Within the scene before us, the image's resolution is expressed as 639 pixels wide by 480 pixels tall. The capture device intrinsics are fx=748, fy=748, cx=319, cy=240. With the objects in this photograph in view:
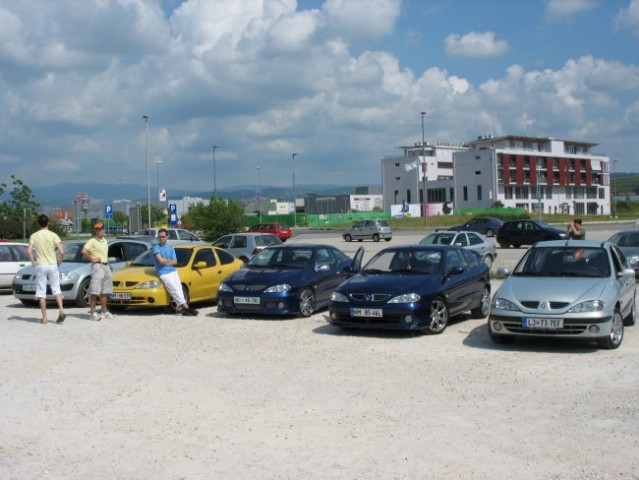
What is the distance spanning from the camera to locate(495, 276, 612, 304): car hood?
33.0ft

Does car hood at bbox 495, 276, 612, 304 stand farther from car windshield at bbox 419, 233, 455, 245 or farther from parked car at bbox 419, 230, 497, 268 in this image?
car windshield at bbox 419, 233, 455, 245

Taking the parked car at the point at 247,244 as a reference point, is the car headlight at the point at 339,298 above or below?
below

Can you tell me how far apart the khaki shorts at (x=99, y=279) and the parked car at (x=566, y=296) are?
746cm

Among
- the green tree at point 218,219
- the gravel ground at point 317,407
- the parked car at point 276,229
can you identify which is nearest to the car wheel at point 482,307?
the gravel ground at point 317,407

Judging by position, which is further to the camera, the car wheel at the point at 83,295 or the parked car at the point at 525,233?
the parked car at the point at 525,233

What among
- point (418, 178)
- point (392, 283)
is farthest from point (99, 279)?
point (418, 178)

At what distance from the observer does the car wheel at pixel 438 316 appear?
11668mm

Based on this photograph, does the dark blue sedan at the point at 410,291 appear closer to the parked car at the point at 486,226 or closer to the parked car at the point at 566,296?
the parked car at the point at 566,296

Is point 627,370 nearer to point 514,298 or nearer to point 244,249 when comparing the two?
point 514,298

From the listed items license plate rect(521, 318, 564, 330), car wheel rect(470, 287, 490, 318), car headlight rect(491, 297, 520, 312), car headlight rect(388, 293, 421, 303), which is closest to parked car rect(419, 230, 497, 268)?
car wheel rect(470, 287, 490, 318)

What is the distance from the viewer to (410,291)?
1155 cm

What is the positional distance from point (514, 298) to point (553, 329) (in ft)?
2.30

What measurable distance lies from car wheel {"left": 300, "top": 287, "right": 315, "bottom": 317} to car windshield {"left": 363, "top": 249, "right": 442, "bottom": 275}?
1.61 m

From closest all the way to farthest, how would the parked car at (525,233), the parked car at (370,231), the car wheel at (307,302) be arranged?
the car wheel at (307,302)
the parked car at (525,233)
the parked car at (370,231)
